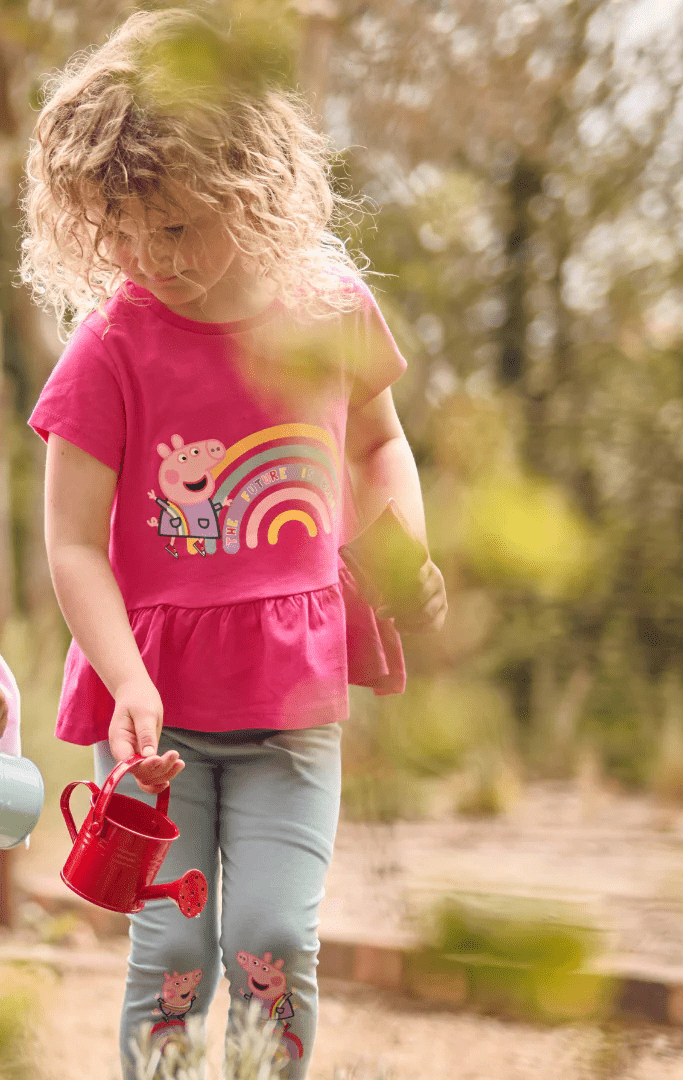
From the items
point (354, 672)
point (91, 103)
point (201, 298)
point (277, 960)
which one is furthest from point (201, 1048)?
point (91, 103)

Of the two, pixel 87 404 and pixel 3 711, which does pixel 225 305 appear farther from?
pixel 3 711

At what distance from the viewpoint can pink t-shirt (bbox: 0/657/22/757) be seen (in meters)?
1.19

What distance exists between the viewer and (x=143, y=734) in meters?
1.08

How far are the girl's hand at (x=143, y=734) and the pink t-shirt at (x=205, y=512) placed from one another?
93 mm

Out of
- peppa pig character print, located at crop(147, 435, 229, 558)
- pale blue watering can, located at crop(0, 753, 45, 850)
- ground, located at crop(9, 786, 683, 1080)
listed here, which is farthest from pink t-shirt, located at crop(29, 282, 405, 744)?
ground, located at crop(9, 786, 683, 1080)

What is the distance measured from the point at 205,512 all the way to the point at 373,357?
65 centimetres

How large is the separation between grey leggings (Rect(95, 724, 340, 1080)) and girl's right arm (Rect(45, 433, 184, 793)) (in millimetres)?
143

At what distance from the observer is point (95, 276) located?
4.16ft

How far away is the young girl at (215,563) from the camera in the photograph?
1168 millimetres

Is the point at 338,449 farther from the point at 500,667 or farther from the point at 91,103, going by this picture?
the point at 500,667

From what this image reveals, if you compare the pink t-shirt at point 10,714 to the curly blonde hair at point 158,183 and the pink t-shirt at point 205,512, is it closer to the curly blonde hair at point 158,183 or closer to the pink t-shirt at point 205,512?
the pink t-shirt at point 205,512

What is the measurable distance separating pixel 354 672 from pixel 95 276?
1.77 feet

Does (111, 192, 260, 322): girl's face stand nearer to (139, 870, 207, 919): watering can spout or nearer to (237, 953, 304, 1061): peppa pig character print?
(139, 870, 207, 919): watering can spout

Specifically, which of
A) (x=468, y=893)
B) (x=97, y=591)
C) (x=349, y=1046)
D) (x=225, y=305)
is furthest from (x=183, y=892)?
(x=349, y=1046)
